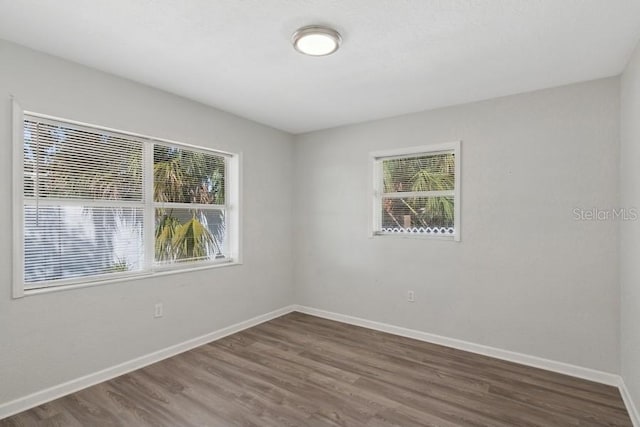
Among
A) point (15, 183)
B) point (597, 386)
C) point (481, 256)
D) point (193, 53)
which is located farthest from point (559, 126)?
point (15, 183)

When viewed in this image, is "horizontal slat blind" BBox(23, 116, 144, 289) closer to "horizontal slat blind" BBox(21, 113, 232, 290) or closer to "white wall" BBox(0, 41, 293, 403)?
"horizontal slat blind" BBox(21, 113, 232, 290)

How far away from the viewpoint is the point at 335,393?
2512 millimetres

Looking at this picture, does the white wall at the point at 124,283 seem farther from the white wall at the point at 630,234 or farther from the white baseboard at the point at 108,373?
the white wall at the point at 630,234

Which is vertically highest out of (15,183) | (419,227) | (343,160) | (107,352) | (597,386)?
(343,160)

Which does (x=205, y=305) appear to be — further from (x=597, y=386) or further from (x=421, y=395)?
(x=597, y=386)

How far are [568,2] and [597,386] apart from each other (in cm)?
277

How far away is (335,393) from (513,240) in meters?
2.08

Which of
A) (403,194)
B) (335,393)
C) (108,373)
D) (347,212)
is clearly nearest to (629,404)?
(335,393)

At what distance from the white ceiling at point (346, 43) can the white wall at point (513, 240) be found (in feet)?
1.15

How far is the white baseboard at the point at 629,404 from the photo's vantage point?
2.11m

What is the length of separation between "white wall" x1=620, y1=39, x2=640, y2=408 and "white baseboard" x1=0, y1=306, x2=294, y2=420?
3.43 m

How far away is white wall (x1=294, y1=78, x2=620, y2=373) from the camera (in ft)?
8.93

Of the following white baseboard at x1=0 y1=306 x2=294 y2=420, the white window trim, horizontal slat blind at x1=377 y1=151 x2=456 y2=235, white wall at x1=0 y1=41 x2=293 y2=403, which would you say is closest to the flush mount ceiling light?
white wall at x1=0 y1=41 x2=293 y2=403

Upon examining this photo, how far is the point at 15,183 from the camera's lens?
2240 mm
